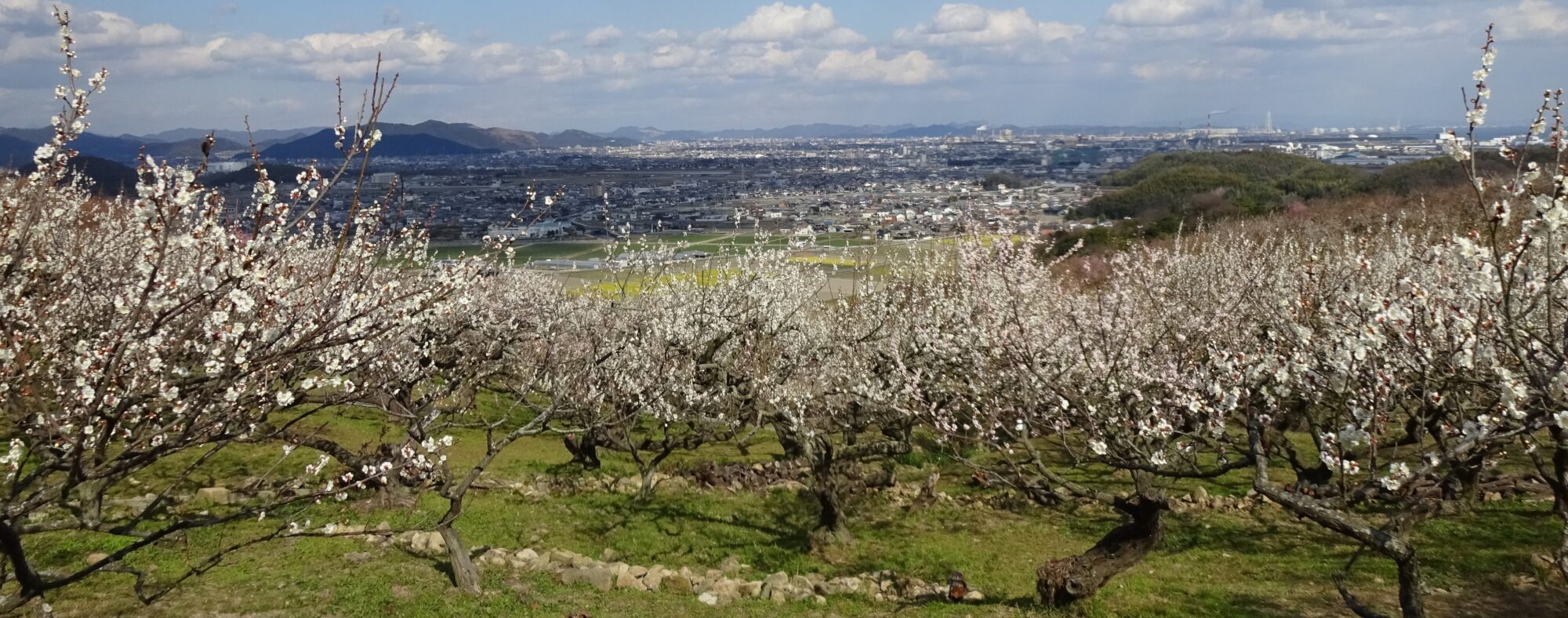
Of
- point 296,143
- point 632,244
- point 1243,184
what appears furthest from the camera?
point 296,143

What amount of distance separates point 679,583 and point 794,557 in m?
2.29

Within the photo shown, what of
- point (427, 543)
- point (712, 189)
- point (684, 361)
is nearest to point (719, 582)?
point (427, 543)

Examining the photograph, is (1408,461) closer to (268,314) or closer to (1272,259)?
(1272,259)

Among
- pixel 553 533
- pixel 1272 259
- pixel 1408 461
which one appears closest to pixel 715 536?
pixel 553 533

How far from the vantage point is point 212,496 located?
13.3m

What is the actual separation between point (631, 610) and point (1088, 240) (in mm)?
43203

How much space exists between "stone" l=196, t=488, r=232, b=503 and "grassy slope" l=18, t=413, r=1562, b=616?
122cm

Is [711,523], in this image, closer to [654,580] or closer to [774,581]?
[654,580]

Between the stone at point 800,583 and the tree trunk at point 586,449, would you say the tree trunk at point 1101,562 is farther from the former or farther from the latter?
the tree trunk at point 586,449

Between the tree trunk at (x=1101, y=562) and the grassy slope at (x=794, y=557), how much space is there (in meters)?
0.27

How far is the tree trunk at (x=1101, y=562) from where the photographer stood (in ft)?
31.6

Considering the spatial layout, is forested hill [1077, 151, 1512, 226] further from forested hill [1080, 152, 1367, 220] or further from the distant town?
the distant town

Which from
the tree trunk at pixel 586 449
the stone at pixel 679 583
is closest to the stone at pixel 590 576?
the stone at pixel 679 583

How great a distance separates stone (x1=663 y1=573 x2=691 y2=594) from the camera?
10977 millimetres
